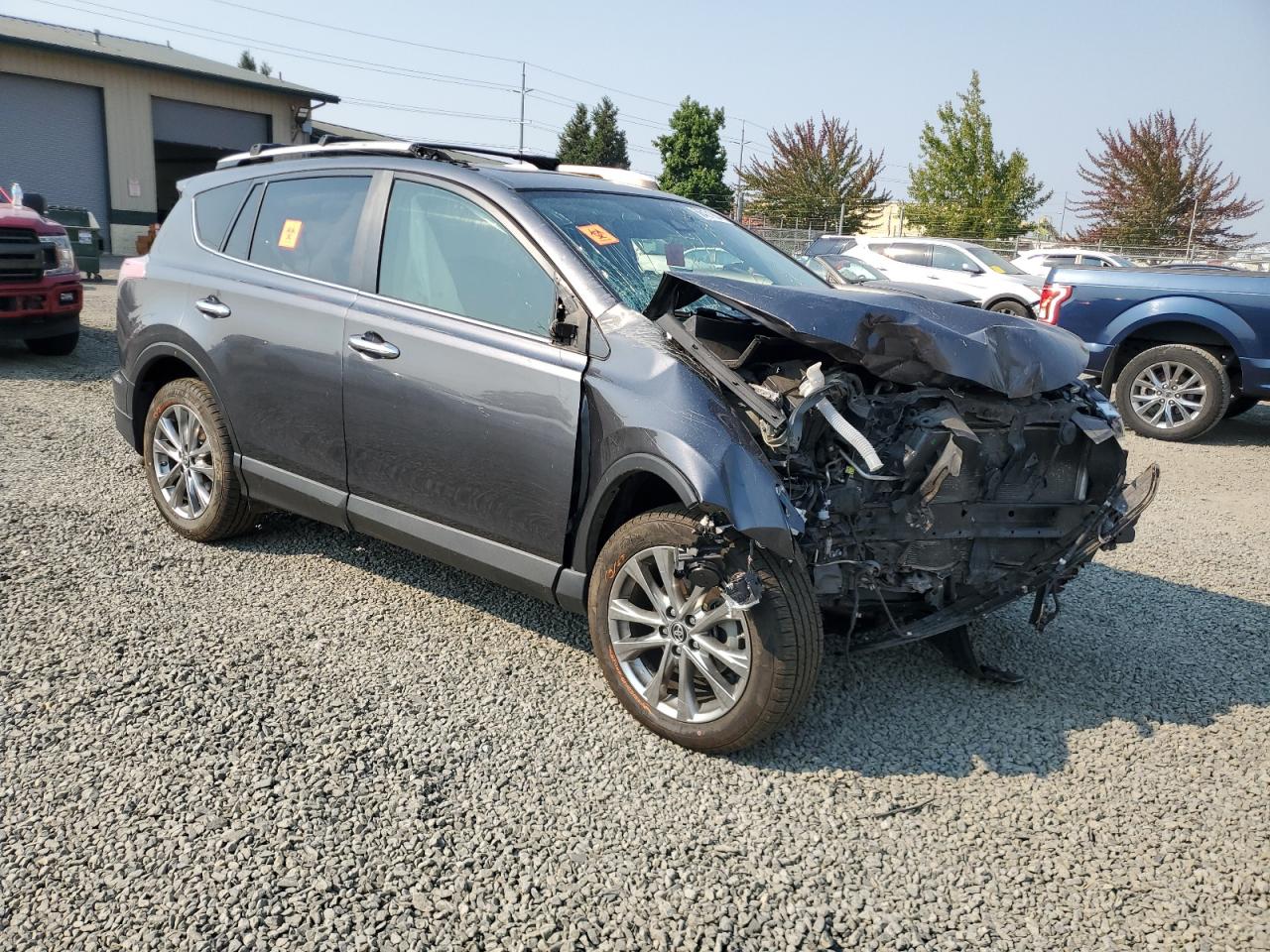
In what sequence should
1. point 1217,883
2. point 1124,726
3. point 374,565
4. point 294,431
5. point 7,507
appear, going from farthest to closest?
point 7,507 → point 374,565 → point 294,431 → point 1124,726 → point 1217,883

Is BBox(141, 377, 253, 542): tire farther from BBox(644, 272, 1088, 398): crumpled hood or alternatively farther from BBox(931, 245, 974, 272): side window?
BBox(931, 245, 974, 272): side window

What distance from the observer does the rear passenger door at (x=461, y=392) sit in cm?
341

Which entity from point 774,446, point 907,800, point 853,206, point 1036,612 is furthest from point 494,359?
point 853,206

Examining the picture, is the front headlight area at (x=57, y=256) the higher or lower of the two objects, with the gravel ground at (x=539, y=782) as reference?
higher

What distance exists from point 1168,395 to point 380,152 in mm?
7738

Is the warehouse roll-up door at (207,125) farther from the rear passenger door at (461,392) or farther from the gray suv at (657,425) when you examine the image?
the rear passenger door at (461,392)

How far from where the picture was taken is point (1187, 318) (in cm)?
870

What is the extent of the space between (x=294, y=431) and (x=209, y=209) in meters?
1.47

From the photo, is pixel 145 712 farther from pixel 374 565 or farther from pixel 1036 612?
pixel 1036 612

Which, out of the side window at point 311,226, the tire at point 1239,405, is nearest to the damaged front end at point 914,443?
the side window at point 311,226

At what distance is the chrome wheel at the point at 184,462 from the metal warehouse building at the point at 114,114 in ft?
79.4

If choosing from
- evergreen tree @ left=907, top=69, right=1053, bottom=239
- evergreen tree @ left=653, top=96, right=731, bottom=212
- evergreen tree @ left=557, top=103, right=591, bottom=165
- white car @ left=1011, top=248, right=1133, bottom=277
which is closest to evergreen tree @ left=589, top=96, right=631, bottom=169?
evergreen tree @ left=557, top=103, right=591, bottom=165

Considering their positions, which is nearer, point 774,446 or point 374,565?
point 774,446

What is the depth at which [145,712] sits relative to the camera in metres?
3.26
